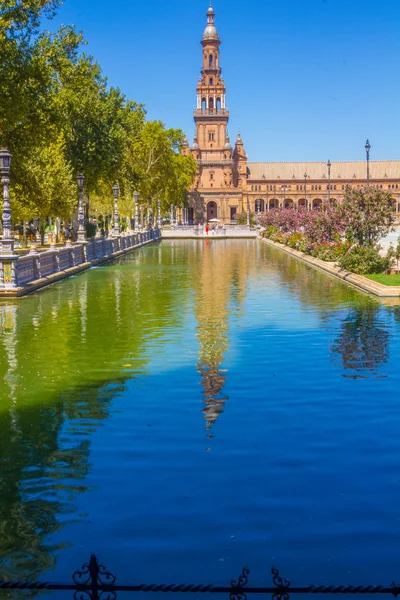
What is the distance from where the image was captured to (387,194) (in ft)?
97.9

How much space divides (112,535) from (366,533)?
6.40ft

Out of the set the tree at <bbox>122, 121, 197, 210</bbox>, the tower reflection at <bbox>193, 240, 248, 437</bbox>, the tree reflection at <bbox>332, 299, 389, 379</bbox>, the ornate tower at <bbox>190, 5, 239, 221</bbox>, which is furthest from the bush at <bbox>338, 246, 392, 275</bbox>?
the ornate tower at <bbox>190, 5, 239, 221</bbox>

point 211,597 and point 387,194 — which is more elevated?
point 387,194

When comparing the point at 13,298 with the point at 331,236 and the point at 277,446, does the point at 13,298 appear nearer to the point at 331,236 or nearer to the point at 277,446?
the point at 277,446

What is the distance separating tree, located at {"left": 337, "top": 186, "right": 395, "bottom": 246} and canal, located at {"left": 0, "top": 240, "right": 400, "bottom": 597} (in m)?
13.0

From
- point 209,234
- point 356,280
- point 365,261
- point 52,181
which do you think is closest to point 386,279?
point 356,280

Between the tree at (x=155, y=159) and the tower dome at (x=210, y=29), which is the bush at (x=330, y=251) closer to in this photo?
the tree at (x=155, y=159)

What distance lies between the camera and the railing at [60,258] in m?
25.6

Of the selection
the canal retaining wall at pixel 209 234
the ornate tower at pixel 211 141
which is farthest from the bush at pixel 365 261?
the ornate tower at pixel 211 141

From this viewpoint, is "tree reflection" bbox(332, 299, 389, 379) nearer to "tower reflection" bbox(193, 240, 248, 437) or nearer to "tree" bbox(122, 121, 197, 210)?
"tower reflection" bbox(193, 240, 248, 437)

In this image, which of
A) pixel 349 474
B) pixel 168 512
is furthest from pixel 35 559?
pixel 349 474

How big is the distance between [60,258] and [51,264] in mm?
1781

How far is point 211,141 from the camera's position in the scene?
502 ft

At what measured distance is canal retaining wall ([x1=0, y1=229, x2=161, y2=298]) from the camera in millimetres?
23438
